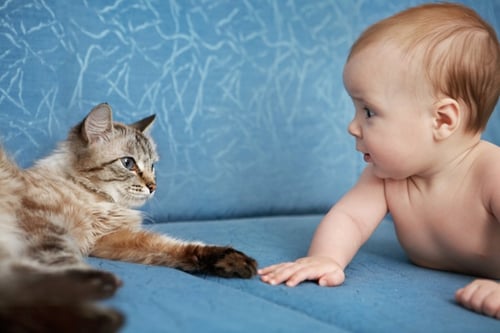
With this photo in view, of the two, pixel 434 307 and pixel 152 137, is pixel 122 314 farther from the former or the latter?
pixel 152 137

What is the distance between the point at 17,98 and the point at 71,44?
214mm

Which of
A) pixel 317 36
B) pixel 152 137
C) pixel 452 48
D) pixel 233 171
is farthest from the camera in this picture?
pixel 317 36

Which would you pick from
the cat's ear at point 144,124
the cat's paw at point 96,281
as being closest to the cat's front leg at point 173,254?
the cat's paw at point 96,281

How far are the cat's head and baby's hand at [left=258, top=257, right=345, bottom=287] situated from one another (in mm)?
510

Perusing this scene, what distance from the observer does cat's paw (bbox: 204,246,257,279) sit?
121 cm

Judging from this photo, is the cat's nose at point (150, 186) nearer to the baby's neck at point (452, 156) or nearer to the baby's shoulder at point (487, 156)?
the baby's neck at point (452, 156)

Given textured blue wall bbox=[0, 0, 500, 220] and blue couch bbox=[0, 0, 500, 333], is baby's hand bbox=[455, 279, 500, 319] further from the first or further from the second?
textured blue wall bbox=[0, 0, 500, 220]

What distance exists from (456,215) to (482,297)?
0.37 meters

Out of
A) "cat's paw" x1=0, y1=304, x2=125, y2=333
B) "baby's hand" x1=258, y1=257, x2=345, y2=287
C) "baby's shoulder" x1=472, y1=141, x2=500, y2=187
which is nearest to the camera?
"cat's paw" x1=0, y1=304, x2=125, y2=333

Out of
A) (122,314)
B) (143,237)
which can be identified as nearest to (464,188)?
(143,237)

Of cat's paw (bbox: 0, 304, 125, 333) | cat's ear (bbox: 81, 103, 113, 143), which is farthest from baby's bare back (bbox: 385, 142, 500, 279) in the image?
cat's paw (bbox: 0, 304, 125, 333)

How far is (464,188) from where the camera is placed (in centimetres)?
140

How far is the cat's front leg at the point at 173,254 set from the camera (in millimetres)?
1217

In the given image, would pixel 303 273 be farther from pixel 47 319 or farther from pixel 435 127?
pixel 47 319
